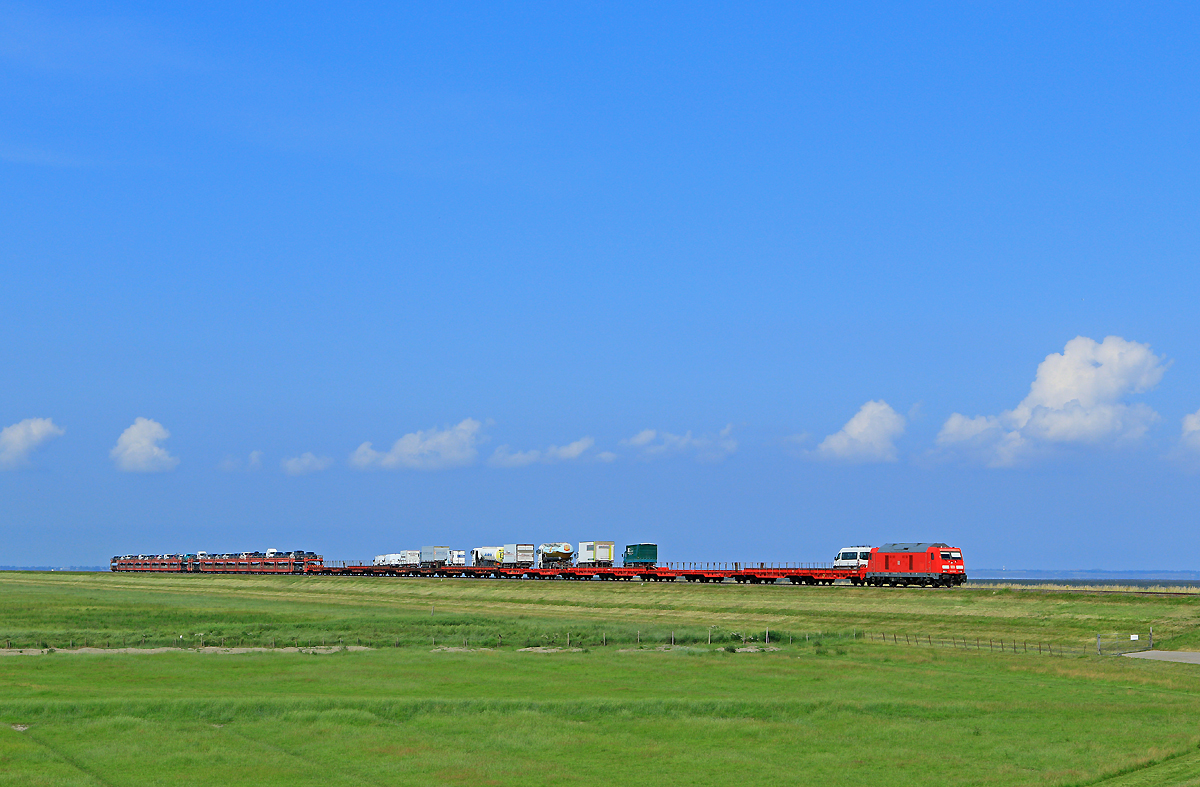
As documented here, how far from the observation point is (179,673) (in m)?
53.5

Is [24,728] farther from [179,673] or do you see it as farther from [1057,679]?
[1057,679]

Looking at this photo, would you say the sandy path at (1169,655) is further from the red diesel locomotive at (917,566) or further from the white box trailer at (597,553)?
the white box trailer at (597,553)

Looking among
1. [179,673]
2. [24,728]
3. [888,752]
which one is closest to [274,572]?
[179,673]

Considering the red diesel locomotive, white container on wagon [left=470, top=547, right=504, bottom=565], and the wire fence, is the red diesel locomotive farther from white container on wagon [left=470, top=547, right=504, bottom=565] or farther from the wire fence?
white container on wagon [left=470, top=547, right=504, bottom=565]

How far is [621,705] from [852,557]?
71.3 metres

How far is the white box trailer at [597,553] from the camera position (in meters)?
136

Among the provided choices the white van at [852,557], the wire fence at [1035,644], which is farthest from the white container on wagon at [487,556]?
the wire fence at [1035,644]

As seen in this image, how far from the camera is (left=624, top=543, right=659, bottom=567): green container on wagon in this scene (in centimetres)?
13175

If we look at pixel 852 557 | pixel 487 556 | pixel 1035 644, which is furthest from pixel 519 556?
pixel 1035 644

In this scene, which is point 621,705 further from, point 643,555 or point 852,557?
point 643,555

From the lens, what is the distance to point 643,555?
5202 inches

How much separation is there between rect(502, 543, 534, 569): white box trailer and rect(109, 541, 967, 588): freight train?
0.04m

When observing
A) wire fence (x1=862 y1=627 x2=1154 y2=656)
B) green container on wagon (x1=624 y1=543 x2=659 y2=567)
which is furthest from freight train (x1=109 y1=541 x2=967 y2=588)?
wire fence (x1=862 y1=627 x2=1154 y2=656)

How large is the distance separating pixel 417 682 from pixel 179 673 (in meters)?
12.4
